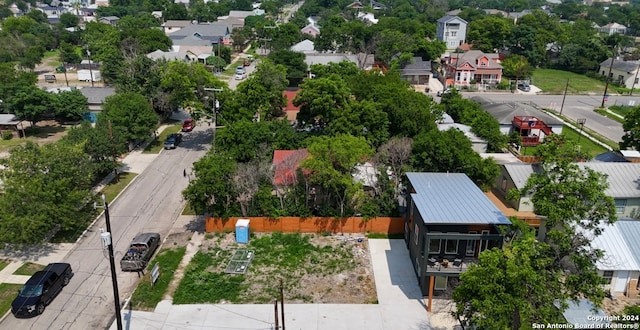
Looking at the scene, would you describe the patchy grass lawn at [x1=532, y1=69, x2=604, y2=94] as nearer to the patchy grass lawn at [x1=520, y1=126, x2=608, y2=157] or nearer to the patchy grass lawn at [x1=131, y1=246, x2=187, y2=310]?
the patchy grass lawn at [x1=520, y1=126, x2=608, y2=157]

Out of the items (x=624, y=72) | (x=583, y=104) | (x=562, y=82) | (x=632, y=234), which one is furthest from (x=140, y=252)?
(x=624, y=72)

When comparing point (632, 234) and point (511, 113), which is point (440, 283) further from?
point (511, 113)

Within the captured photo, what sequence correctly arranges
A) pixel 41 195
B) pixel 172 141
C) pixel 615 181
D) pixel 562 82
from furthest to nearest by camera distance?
pixel 562 82 → pixel 172 141 → pixel 615 181 → pixel 41 195

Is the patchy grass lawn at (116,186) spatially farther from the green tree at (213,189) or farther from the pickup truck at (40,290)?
the pickup truck at (40,290)

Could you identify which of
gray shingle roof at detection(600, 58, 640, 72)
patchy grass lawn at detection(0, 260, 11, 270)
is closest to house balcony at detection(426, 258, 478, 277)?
patchy grass lawn at detection(0, 260, 11, 270)

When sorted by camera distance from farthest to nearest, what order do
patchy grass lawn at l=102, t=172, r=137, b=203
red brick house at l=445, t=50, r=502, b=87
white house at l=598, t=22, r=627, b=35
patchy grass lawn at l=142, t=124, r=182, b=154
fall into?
white house at l=598, t=22, r=627, b=35, red brick house at l=445, t=50, r=502, b=87, patchy grass lawn at l=142, t=124, r=182, b=154, patchy grass lawn at l=102, t=172, r=137, b=203
